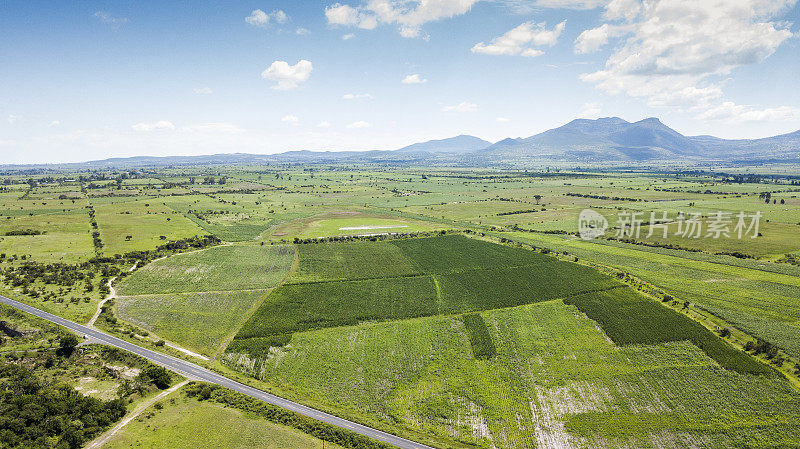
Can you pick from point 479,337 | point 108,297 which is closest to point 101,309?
point 108,297

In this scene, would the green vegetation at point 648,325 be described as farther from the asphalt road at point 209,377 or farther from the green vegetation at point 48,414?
the green vegetation at point 48,414

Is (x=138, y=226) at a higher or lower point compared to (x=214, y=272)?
higher

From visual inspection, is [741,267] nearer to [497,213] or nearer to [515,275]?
[515,275]

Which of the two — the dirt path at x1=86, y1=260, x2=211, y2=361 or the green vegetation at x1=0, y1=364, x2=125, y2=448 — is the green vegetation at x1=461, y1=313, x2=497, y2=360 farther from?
the green vegetation at x1=0, y1=364, x2=125, y2=448

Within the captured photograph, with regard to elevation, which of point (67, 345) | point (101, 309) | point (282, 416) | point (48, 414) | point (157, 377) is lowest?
point (282, 416)

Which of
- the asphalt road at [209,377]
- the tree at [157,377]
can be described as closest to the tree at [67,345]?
the asphalt road at [209,377]

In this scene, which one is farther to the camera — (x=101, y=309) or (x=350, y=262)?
(x=350, y=262)

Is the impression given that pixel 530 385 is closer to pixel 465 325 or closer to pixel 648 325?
pixel 465 325
